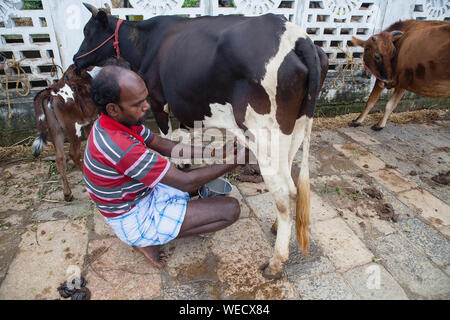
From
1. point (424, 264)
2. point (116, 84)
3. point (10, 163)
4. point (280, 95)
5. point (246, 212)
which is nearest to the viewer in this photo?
point (116, 84)

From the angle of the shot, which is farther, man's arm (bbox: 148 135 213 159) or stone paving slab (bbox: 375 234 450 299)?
man's arm (bbox: 148 135 213 159)

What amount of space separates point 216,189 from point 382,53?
10.7 ft

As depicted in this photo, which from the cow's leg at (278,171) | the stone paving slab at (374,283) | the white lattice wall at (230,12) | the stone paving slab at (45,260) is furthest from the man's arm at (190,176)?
the white lattice wall at (230,12)

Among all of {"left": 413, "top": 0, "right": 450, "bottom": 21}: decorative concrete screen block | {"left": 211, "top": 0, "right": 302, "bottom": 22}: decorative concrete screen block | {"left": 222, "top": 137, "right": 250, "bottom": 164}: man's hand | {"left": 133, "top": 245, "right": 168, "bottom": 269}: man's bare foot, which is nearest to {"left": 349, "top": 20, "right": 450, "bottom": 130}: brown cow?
{"left": 413, "top": 0, "right": 450, "bottom": 21}: decorative concrete screen block

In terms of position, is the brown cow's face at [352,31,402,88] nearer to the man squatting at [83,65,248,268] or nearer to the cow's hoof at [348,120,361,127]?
the cow's hoof at [348,120,361,127]

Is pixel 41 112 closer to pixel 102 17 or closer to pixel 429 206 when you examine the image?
pixel 102 17

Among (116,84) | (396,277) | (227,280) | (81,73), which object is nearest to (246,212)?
(227,280)

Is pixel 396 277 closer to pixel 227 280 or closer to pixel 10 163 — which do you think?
pixel 227 280

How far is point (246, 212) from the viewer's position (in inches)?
115

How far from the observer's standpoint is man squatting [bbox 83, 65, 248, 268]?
1766 mm

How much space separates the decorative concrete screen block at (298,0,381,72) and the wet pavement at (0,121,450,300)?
7.70 feet

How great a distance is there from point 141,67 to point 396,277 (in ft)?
9.80

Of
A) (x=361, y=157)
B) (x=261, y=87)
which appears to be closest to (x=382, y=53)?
(x=361, y=157)
